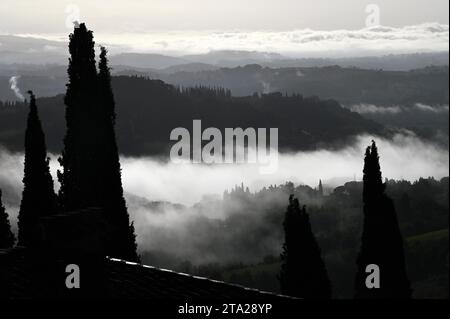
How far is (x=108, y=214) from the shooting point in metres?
41.5

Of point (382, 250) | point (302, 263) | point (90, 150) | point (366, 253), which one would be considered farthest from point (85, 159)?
point (382, 250)

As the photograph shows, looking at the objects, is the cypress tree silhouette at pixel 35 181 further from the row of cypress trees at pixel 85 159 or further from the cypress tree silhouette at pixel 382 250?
the cypress tree silhouette at pixel 382 250

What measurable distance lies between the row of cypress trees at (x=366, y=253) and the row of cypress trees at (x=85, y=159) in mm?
12741

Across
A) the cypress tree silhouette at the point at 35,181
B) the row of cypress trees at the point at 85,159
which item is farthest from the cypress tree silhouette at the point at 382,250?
the cypress tree silhouette at the point at 35,181

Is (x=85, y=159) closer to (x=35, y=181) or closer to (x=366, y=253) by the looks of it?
(x=35, y=181)

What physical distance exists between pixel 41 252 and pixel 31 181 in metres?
31.4

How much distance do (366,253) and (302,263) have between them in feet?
19.6

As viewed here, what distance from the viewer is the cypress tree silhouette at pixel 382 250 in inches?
2085

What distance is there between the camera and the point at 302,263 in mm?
50125

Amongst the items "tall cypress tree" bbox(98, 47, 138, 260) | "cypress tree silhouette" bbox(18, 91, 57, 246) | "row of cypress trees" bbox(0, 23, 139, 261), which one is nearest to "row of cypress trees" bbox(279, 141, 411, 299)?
"tall cypress tree" bbox(98, 47, 138, 260)

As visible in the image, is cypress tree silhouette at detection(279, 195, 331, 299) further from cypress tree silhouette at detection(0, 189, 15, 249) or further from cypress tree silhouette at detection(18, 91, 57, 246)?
cypress tree silhouette at detection(0, 189, 15, 249)
